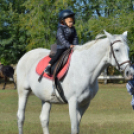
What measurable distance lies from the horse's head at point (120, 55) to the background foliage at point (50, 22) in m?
22.0

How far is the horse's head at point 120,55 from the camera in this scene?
613 centimetres

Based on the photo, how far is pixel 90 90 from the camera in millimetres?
6648

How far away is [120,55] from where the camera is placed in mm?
6195

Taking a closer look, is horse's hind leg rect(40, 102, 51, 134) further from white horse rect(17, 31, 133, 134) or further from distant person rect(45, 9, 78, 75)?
distant person rect(45, 9, 78, 75)

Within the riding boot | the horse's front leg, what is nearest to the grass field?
the riding boot

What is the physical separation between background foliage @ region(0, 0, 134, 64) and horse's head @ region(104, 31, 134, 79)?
22.0m

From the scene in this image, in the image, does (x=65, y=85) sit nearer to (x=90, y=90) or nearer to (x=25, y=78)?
(x=90, y=90)

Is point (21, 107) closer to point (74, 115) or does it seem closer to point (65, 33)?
point (74, 115)

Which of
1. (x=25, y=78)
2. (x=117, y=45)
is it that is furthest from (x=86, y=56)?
(x=25, y=78)

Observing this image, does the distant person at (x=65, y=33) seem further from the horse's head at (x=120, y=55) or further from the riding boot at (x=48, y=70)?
the horse's head at (x=120, y=55)

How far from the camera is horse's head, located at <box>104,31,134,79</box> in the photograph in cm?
613

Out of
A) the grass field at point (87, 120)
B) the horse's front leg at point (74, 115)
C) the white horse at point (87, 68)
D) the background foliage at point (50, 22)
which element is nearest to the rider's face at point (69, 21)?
the white horse at point (87, 68)

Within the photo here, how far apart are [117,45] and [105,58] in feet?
1.36

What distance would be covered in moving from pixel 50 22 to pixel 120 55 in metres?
26.0
